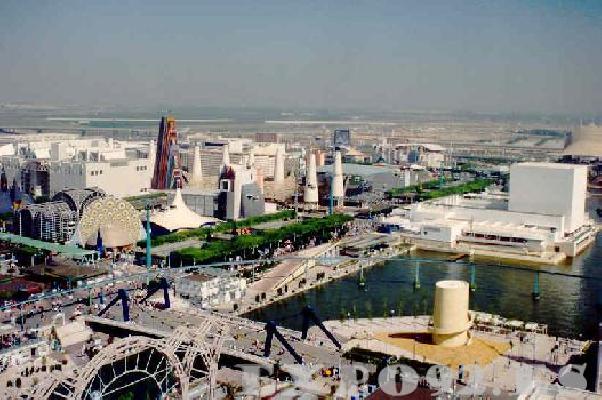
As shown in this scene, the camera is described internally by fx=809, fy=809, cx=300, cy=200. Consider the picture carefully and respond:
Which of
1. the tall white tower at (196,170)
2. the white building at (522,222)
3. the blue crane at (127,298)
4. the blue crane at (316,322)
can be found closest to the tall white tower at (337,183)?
the white building at (522,222)

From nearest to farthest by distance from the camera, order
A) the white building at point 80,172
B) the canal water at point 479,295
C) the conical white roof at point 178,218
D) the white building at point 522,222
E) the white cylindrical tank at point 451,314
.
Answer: the white cylindrical tank at point 451,314
the canal water at point 479,295
the white building at point 522,222
the conical white roof at point 178,218
the white building at point 80,172

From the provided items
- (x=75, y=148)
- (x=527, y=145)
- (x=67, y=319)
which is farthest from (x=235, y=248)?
(x=527, y=145)

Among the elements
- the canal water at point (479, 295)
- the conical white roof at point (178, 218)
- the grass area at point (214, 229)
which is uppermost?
the conical white roof at point (178, 218)

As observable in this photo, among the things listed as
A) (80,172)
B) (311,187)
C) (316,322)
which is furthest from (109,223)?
(311,187)

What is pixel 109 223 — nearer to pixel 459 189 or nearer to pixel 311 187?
pixel 311 187

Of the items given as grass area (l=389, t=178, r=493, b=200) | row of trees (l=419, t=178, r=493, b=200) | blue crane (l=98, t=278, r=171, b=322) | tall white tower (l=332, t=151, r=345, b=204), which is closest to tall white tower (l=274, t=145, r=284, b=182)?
tall white tower (l=332, t=151, r=345, b=204)

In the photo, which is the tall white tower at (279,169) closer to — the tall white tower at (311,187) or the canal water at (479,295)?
the tall white tower at (311,187)
